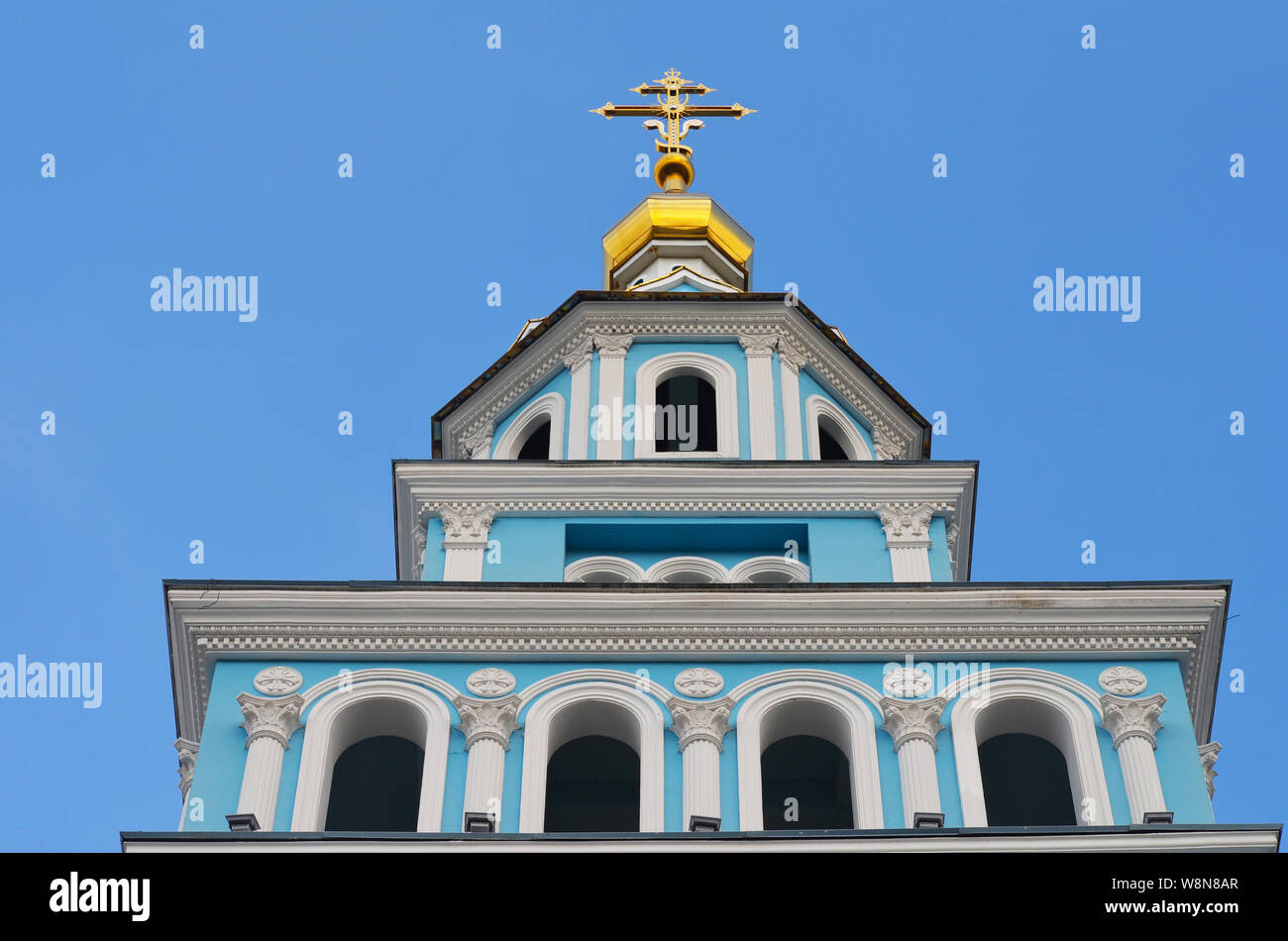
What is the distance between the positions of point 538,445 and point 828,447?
3790 mm

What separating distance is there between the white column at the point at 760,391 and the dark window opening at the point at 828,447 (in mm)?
1207

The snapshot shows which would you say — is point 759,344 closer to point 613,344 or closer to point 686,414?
point 686,414

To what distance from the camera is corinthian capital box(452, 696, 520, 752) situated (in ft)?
92.9

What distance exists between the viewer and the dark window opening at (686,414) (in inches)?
1473

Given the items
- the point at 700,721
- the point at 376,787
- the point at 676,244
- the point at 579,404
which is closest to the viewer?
the point at 700,721

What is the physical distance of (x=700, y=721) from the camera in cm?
2847

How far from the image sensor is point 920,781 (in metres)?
A: 27.7

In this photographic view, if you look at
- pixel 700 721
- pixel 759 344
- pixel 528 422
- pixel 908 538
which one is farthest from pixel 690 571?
pixel 759 344

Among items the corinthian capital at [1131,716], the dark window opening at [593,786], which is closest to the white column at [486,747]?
the dark window opening at [593,786]

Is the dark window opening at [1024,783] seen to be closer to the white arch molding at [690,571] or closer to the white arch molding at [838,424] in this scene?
the white arch molding at [690,571]

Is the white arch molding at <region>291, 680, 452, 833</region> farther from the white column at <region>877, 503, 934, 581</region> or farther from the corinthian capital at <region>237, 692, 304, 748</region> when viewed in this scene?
the white column at <region>877, 503, 934, 581</region>

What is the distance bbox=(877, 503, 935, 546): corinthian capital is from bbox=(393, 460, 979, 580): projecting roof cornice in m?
0.09

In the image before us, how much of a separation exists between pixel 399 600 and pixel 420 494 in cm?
418
